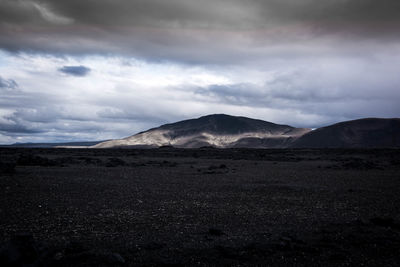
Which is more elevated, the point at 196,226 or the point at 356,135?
the point at 356,135

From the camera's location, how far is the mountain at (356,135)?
6024 inches

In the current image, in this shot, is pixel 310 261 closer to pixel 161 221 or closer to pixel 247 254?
pixel 247 254

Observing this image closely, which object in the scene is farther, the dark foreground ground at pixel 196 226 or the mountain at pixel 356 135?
the mountain at pixel 356 135

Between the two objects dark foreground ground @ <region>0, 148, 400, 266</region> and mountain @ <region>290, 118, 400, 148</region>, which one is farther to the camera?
mountain @ <region>290, 118, 400, 148</region>

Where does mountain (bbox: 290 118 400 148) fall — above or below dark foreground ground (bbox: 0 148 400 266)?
above

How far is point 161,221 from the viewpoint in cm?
1249

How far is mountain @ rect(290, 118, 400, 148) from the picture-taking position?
15300 cm

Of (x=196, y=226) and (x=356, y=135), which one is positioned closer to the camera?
(x=196, y=226)

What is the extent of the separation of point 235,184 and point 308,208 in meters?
8.99

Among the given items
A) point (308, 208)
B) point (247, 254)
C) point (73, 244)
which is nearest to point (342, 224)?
point (308, 208)

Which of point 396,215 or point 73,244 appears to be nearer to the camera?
point 73,244

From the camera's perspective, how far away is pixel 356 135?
16500 cm

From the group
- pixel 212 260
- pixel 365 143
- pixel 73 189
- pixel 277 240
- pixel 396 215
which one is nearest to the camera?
pixel 212 260

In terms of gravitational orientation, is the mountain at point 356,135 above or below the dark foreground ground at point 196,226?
above
